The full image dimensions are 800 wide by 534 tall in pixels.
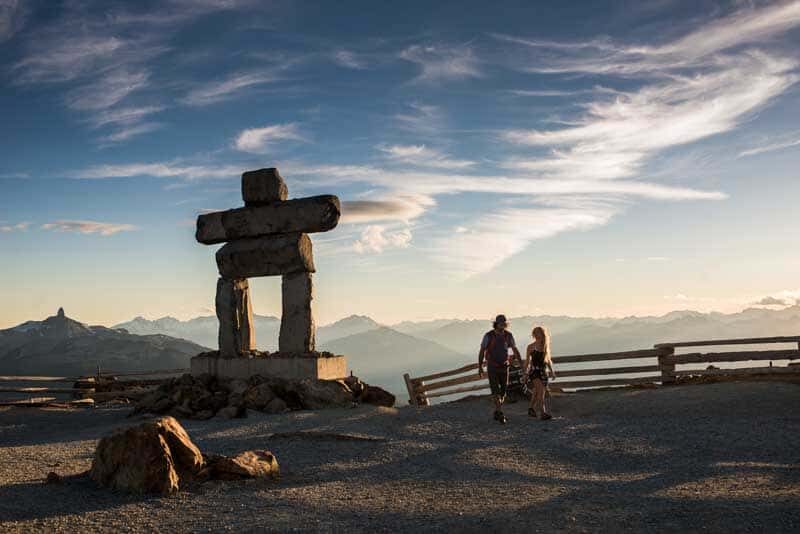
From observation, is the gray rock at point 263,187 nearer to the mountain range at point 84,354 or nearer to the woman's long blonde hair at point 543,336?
the woman's long blonde hair at point 543,336

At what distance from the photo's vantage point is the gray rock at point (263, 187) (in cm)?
1772

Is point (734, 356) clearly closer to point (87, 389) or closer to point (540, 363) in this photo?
point (540, 363)

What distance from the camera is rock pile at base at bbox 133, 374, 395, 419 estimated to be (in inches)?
613

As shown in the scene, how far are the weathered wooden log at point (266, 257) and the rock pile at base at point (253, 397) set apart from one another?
2816mm

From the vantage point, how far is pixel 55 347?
15962cm

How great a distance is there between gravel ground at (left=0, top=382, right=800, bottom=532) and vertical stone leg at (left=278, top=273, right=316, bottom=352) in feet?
8.40

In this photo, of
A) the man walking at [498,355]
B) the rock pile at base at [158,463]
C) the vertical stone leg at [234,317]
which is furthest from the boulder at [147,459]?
the vertical stone leg at [234,317]

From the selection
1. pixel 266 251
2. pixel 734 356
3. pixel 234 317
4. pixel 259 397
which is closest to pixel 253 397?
pixel 259 397

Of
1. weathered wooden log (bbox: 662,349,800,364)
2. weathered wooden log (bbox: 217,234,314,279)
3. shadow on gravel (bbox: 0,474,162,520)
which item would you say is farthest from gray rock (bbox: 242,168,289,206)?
weathered wooden log (bbox: 662,349,800,364)

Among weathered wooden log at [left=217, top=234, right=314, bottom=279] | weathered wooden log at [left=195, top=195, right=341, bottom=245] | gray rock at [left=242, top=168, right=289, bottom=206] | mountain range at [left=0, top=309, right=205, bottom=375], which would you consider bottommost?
mountain range at [left=0, top=309, right=205, bottom=375]

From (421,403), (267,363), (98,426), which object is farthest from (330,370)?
(98,426)

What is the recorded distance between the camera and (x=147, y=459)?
8062 mm

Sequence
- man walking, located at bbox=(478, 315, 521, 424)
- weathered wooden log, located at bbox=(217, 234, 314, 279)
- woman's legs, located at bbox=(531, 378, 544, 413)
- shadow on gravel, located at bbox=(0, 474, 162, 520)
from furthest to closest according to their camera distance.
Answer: weathered wooden log, located at bbox=(217, 234, 314, 279) → woman's legs, located at bbox=(531, 378, 544, 413) → man walking, located at bbox=(478, 315, 521, 424) → shadow on gravel, located at bbox=(0, 474, 162, 520)

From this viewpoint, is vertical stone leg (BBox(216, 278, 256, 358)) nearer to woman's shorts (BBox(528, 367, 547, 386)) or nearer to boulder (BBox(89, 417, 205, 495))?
woman's shorts (BBox(528, 367, 547, 386))
